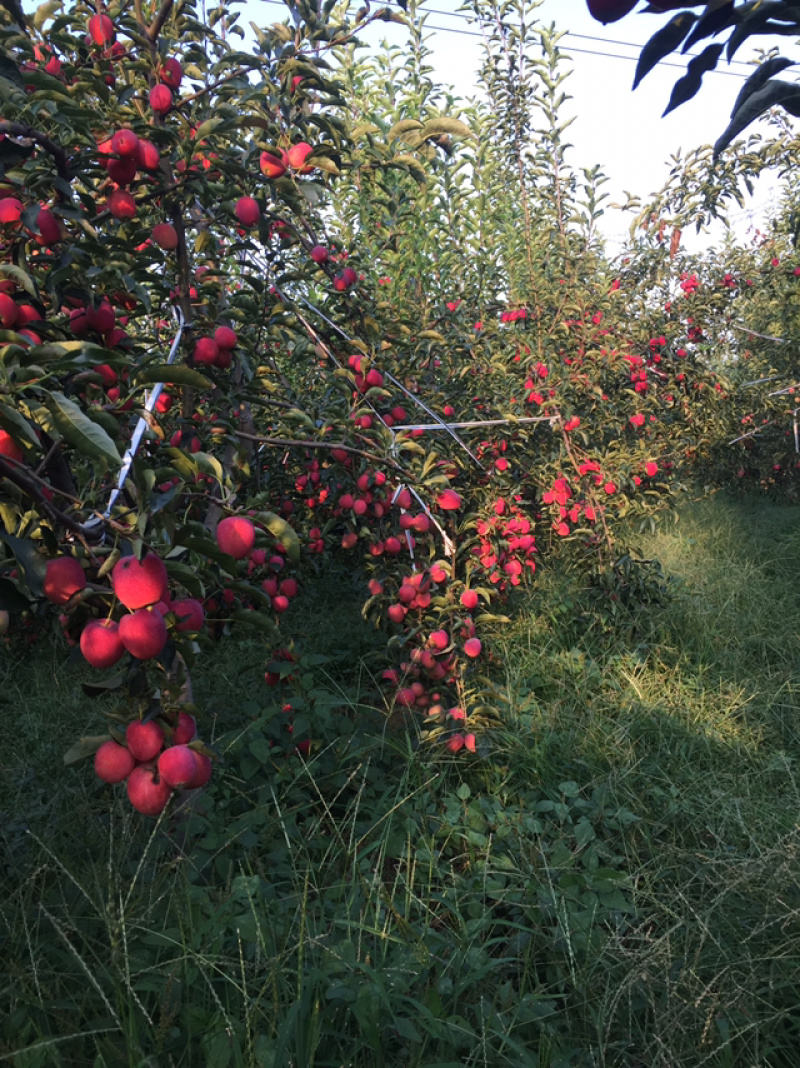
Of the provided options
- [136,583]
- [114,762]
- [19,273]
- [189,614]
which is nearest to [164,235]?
[19,273]

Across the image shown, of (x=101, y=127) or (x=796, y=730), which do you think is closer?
(x=101, y=127)

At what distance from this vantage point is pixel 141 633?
0.88 metres

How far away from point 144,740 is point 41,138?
42.0 inches

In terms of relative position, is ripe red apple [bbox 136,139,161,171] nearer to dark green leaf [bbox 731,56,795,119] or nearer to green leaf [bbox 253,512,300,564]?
green leaf [bbox 253,512,300,564]

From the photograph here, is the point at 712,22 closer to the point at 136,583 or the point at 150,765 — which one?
the point at 136,583

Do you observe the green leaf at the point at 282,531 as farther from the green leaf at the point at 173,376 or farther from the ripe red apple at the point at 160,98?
the ripe red apple at the point at 160,98

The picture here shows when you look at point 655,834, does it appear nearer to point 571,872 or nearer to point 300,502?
point 571,872

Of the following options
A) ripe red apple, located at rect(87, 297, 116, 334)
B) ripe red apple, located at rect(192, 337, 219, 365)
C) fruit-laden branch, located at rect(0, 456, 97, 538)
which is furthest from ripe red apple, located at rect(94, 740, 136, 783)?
ripe red apple, located at rect(192, 337, 219, 365)

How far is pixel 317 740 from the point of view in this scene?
2.27 meters

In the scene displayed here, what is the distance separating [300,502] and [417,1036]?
2244 mm

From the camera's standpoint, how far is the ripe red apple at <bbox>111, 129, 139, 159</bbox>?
138 centimetres

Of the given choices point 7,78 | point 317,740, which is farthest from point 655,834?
point 7,78

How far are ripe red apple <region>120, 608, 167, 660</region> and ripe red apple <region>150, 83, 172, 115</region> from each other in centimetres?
124

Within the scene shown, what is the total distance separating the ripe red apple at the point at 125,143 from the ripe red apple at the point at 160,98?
0.22m
